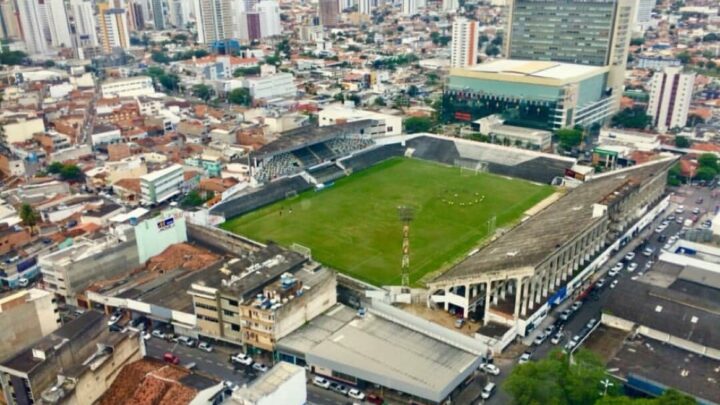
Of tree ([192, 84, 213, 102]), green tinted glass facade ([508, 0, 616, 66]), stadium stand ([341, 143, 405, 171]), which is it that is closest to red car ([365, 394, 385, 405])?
stadium stand ([341, 143, 405, 171])

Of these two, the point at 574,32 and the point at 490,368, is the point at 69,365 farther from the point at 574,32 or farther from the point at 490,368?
the point at 574,32

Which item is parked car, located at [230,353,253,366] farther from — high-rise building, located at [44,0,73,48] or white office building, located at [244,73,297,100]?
A: high-rise building, located at [44,0,73,48]

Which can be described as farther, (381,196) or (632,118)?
(632,118)

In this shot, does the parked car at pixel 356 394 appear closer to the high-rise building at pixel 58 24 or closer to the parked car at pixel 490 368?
the parked car at pixel 490 368

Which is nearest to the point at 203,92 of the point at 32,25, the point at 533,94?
the point at 533,94

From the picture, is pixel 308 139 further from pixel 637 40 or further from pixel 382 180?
pixel 637 40

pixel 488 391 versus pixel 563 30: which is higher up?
pixel 563 30

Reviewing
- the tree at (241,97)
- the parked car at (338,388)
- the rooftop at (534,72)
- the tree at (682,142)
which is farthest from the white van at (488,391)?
the tree at (241,97)
